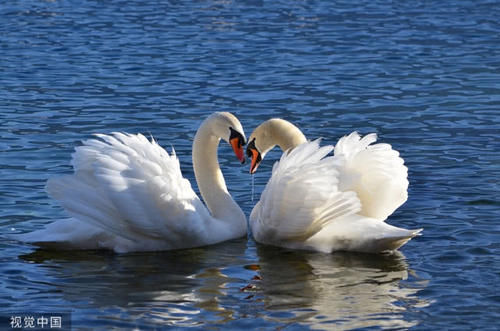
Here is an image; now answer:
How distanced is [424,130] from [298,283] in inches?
238

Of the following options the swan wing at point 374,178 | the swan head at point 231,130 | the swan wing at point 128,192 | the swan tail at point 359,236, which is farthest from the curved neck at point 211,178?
the swan wing at point 374,178

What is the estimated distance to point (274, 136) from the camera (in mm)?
11523

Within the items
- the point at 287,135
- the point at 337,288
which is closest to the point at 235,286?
the point at 337,288

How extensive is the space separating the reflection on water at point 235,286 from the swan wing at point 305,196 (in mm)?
351

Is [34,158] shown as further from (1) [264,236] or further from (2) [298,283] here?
(2) [298,283]

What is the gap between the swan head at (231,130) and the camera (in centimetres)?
1095

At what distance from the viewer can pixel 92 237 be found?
10.5 meters

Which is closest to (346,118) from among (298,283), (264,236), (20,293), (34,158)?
(34,158)

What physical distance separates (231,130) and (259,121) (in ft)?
15.0

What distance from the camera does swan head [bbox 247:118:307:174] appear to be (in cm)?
1142

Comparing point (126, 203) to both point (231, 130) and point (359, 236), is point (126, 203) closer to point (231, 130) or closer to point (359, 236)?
point (231, 130)

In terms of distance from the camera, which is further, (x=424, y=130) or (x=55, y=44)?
(x=55, y=44)

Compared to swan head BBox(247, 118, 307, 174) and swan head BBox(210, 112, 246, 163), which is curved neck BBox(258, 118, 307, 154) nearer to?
swan head BBox(247, 118, 307, 174)

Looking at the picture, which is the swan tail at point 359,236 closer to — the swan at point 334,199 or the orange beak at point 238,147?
the swan at point 334,199
